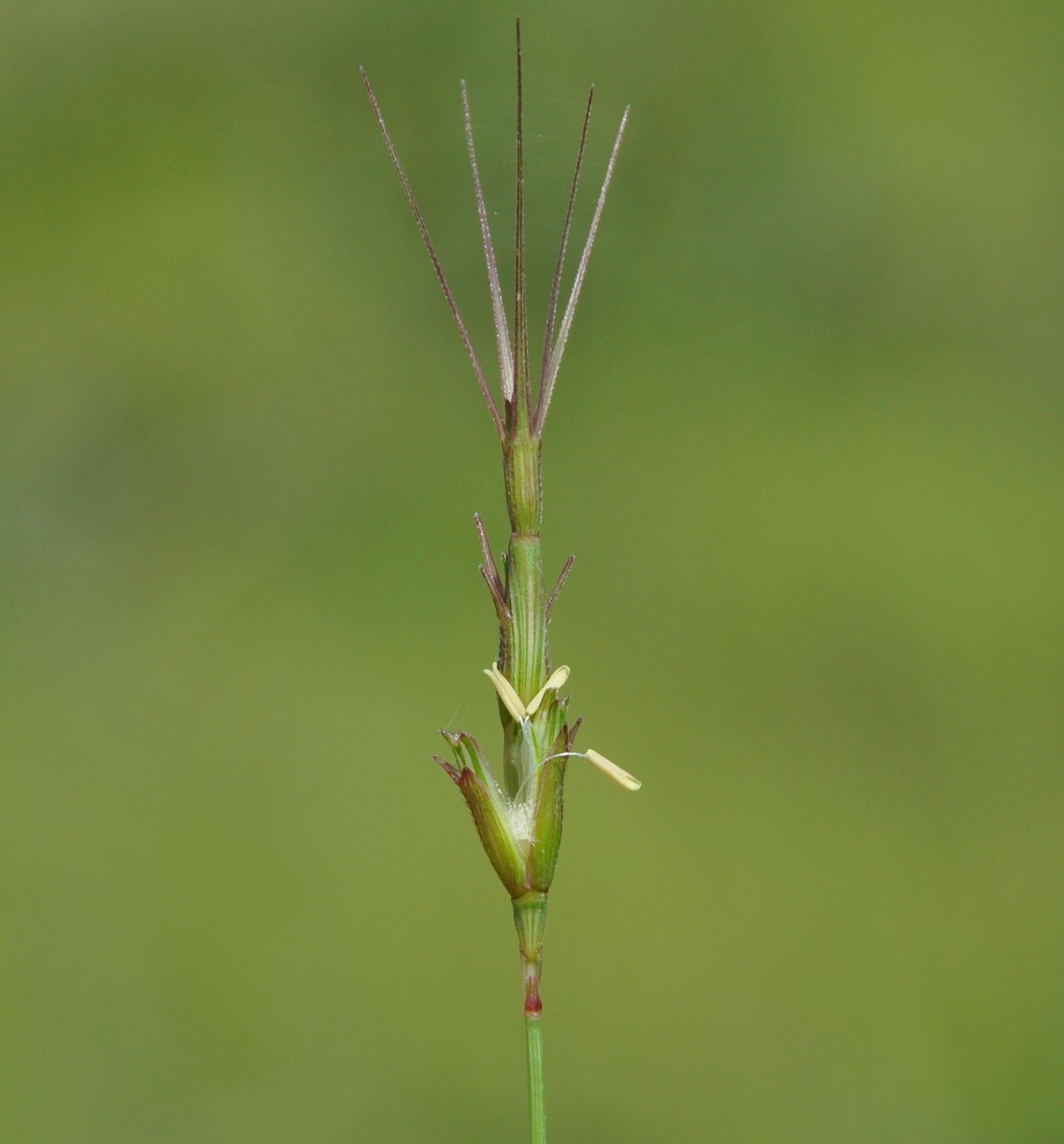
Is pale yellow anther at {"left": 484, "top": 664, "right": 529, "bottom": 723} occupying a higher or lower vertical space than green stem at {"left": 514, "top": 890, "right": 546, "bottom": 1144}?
higher

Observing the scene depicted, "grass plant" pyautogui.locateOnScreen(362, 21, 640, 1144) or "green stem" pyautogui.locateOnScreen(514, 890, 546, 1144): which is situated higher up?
"grass plant" pyautogui.locateOnScreen(362, 21, 640, 1144)

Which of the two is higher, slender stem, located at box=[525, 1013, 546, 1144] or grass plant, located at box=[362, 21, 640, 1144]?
grass plant, located at box=[362, 21, 640, 1144]

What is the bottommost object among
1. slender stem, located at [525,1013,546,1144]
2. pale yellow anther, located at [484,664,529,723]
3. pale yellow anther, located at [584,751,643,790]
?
slender stem, located at [525,1013,546,1144]

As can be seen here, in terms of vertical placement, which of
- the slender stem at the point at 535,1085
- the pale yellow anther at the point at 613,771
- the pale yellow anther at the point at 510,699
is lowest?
the slender stem at the point at 535,1085

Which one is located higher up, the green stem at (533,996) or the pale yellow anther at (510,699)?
the pale yellow anther at (510,699)

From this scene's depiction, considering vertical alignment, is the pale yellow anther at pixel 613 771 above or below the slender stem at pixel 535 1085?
above

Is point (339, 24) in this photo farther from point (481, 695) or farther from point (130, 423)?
point (481, 695)

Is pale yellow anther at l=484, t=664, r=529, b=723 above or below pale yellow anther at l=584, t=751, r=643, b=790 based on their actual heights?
above

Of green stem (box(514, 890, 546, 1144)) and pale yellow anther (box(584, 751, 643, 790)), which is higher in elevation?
pale yellow anther (box(584, 751, 643, 790))
